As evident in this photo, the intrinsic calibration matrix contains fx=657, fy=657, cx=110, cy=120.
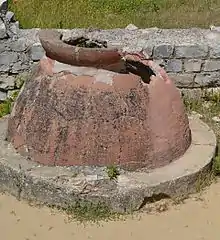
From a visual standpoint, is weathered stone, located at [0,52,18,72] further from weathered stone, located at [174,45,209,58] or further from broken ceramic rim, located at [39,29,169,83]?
weathered stone, located at [174,45,209,58]

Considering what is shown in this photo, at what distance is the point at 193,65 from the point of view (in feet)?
25.6

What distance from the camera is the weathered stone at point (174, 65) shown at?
25.4 ft

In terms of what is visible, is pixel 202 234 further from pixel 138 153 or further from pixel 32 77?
pixel 32 77

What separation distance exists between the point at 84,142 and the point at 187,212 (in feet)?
3.67

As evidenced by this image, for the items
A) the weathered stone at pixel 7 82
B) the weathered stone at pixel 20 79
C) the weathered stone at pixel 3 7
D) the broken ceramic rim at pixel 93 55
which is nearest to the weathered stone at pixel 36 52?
the weathered stone at pixel 20 79

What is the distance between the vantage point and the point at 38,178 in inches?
229

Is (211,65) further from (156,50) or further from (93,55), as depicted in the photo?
(93,55)

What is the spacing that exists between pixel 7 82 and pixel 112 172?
254cm

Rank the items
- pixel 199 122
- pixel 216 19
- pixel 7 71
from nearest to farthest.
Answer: pixel 199 122 → pixel 7 71 → pixel 216 19

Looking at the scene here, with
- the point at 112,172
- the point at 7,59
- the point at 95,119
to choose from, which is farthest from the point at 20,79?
the point at 112,172

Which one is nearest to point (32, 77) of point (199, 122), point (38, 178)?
point (38, 178)

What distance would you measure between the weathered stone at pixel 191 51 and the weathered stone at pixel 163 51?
0.07m

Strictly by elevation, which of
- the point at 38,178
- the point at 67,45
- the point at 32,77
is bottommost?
the point at 38,178

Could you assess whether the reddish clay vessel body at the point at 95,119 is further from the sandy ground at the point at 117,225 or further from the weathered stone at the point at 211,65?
the weathered stone at the point at 211,65
